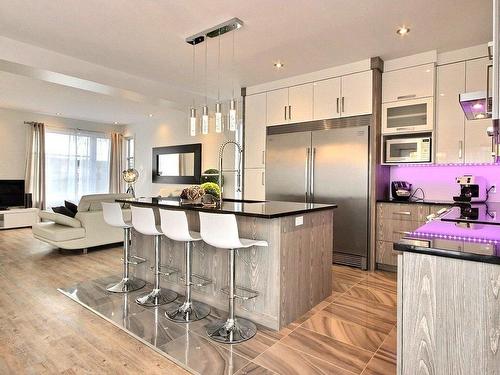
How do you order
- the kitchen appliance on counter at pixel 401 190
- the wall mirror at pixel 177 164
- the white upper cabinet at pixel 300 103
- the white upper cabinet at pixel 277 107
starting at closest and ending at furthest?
the kitchen appliance on counter at pixel 401 190 → the white upper cabinet at pixel 300 103 → the white upper cabinet at pixel 277 107 → the wall mirror at pixel 177 164

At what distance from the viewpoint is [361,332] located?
8.00 ft

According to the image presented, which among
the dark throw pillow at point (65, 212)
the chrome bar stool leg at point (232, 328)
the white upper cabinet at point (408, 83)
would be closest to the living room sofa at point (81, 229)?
the dark throw pillow at point (65, 212)

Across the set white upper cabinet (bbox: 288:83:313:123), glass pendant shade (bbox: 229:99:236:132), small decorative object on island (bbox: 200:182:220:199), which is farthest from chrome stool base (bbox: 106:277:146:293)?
white upper cabinet (bbox: 288:83:313:123)

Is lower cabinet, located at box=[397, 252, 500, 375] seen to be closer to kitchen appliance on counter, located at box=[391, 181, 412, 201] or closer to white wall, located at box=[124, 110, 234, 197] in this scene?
kitchen appliance on counter, located at box=[391, 181, 412, 201]

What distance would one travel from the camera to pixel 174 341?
2277 mm

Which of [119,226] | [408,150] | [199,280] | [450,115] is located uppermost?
[450,115]

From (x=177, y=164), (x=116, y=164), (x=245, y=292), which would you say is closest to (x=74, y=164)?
(x=116, y=164)

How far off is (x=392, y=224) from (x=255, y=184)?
229cm

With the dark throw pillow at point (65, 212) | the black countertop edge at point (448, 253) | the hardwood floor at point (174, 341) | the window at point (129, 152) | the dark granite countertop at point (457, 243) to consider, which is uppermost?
the window at point (129, 152)

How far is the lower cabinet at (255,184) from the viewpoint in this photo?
5.17m

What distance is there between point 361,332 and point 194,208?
1.76 metres

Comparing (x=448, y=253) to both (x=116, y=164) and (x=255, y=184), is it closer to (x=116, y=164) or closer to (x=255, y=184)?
(x=255, y=184)

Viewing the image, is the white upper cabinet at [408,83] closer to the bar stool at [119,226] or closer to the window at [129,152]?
the bar stool at [119,226]

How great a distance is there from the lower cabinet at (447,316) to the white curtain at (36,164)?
896 centimetres
